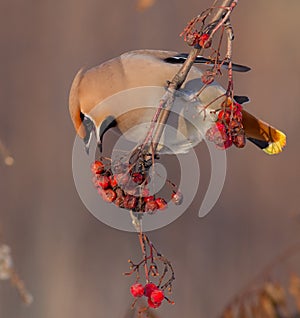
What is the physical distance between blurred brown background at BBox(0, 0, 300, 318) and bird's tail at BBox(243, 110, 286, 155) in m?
1.89

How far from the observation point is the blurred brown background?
4312 mm

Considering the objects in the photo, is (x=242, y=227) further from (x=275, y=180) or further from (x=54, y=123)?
(x=54, y=123)

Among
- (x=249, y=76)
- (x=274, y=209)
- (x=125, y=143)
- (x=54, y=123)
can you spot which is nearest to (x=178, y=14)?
(x=249, y=76)

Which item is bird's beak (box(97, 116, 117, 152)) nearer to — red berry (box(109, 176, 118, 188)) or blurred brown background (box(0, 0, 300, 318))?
red berry (box(109, 176, 118, 188))

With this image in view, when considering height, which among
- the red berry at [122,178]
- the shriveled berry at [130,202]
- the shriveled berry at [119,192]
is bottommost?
the shriveled berry at [130,202]

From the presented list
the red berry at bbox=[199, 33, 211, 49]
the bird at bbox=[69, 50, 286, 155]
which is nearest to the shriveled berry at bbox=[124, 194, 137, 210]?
the red berry at bbox=[199, 33, 211, 49]

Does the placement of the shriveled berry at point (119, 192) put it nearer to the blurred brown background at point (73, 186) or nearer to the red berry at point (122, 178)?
the red berry at point (122, 178)

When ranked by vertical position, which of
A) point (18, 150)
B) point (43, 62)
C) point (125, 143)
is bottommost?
point (125, 143)

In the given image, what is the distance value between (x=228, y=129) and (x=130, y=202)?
274 millimetres

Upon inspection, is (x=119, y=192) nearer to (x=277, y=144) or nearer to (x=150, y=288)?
(x=150, y=288)

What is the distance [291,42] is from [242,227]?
1.07 m

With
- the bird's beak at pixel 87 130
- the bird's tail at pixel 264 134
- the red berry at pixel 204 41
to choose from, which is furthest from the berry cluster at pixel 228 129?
the bird's beak at pixel 87 130

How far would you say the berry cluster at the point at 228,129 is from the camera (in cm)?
181

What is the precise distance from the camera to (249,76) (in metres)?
4.71
